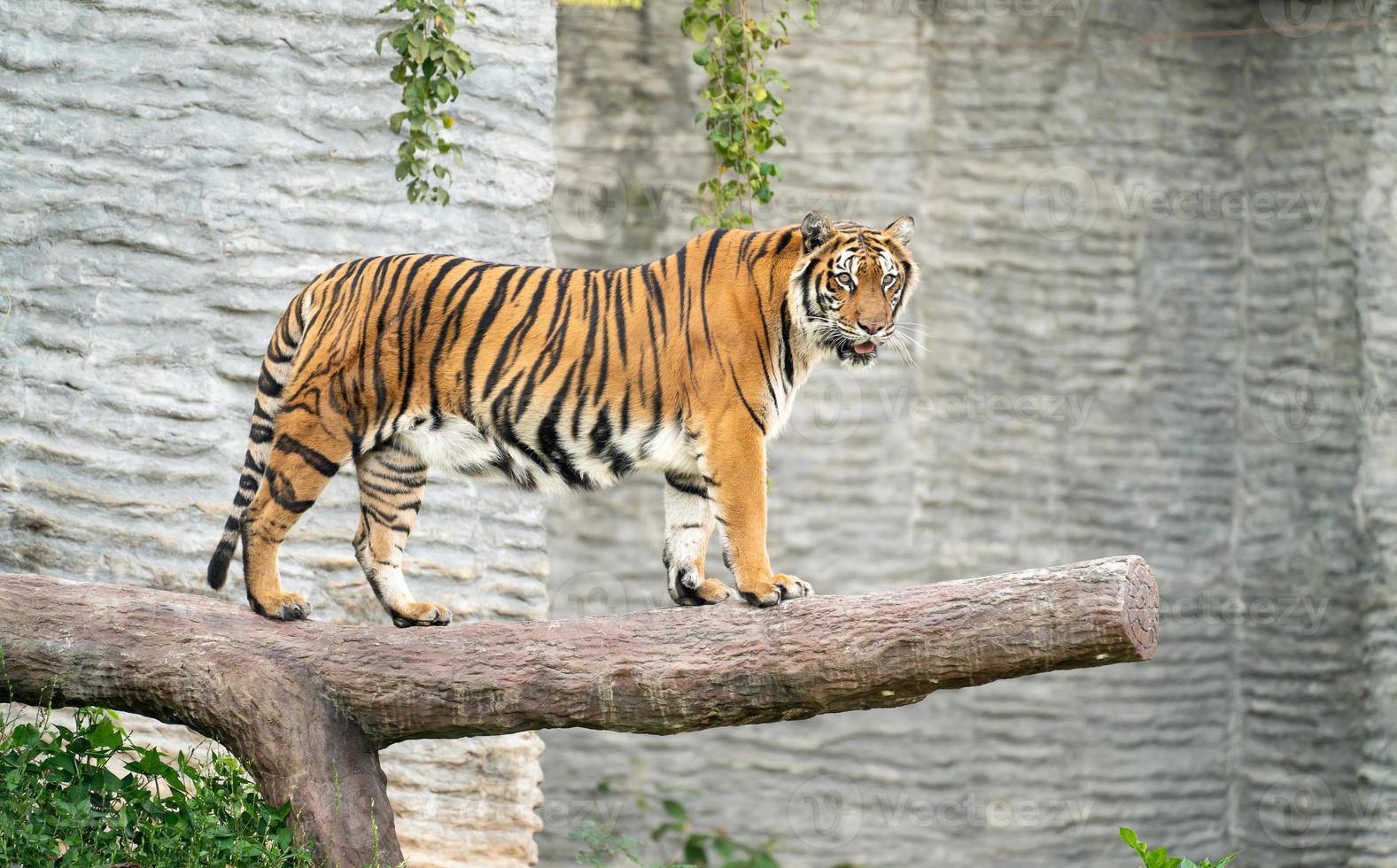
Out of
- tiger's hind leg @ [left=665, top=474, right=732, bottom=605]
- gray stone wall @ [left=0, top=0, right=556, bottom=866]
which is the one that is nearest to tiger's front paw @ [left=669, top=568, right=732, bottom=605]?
tiger's hind leg @ [left=665, top=474, right=732, bottom=605]

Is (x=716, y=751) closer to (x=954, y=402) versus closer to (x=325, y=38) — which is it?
(x=954, y=402)

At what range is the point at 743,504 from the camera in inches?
154

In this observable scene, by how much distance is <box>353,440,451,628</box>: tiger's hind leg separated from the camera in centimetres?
438

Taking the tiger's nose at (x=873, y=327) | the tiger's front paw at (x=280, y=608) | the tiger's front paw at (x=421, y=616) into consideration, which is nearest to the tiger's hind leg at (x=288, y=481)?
the tiger's front paw at (x=280, y=608)

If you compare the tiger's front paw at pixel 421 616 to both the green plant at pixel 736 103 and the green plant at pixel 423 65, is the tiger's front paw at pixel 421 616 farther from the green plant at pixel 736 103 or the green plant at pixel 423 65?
the green plant at pixel 736 103

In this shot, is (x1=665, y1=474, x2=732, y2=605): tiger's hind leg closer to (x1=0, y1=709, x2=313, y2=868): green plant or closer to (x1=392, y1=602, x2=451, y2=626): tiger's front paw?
(x1=392, y1=602, x2=451, y2=626): tiger's front paw

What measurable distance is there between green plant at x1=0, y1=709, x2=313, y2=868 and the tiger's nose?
2044 mm

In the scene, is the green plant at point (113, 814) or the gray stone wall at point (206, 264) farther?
the gray stone wall at point (206, 264)

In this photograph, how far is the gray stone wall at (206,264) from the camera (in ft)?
17.6

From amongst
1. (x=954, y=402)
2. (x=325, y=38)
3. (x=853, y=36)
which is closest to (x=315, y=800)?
(x=325, y=38)

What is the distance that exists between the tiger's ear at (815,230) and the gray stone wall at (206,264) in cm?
216

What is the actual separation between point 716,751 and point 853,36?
3.85 metres

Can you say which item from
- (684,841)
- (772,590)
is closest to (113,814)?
(772,590)

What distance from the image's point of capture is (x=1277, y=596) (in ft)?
25.8
